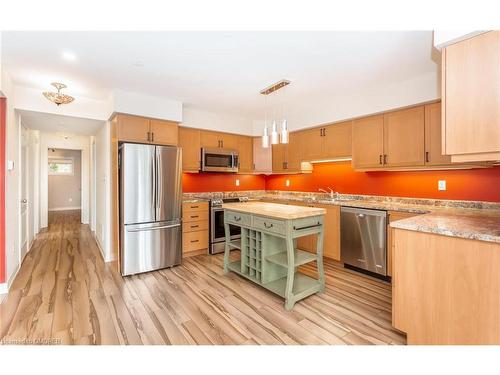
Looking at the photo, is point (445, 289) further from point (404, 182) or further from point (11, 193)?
point (11, 193)

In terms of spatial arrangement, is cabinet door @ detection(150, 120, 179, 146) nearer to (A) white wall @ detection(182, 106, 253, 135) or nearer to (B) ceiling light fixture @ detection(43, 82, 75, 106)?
(A) white wall @ detection(182, 106, 253, 135)

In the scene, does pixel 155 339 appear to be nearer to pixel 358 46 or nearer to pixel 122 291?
pixel 122 291

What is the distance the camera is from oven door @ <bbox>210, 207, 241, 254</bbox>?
4.03m

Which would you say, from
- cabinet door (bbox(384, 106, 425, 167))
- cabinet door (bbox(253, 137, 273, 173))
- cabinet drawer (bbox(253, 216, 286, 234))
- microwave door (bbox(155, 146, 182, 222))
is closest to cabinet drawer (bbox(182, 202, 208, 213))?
microwave door (bbox(155, 146, 182, 222))

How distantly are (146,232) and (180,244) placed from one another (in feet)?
1.74

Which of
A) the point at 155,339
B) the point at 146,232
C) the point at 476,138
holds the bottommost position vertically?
the point at 155,339

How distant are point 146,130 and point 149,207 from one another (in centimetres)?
111

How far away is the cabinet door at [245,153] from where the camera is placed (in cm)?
481

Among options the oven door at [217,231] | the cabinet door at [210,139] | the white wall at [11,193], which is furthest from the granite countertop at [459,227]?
the white wall at [11,193]

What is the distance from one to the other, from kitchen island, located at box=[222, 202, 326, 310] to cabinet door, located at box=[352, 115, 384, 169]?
134cm


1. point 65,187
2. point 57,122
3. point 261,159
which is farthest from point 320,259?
point 65,187

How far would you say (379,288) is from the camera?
2.75 m

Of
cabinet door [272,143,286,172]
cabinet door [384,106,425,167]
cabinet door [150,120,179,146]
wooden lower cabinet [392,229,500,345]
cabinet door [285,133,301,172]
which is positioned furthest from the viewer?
cabinet door [272,143,286,172]
